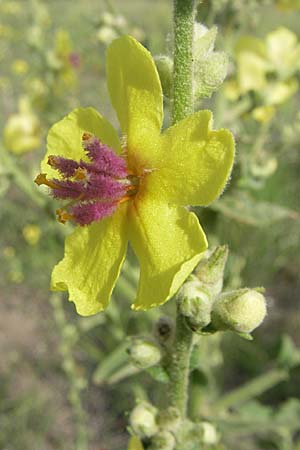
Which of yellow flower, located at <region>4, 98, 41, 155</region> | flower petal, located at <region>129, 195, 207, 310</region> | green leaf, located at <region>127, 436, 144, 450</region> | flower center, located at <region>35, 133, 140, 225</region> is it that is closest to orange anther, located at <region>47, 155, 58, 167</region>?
flower center, located at <region>35, 133, 140, 225</region>

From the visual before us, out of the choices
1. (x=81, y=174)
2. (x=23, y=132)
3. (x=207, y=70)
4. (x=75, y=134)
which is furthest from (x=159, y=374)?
(x=23, y=132)

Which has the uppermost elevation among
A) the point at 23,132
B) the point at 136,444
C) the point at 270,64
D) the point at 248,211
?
the point at 270,64

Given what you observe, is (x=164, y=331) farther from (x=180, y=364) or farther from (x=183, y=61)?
(x=183, y=61)

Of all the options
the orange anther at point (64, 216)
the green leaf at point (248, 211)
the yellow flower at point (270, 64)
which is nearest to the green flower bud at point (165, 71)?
the orange anther at point (64, 216)

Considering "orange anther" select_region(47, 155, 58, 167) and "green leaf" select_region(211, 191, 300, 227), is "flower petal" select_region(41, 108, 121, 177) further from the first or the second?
"green leaf" select_region(211, 191, 300, 227)

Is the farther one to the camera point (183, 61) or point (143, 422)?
point (143, 422)

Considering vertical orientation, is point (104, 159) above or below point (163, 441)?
above

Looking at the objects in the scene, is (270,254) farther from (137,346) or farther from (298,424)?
(137,346)
